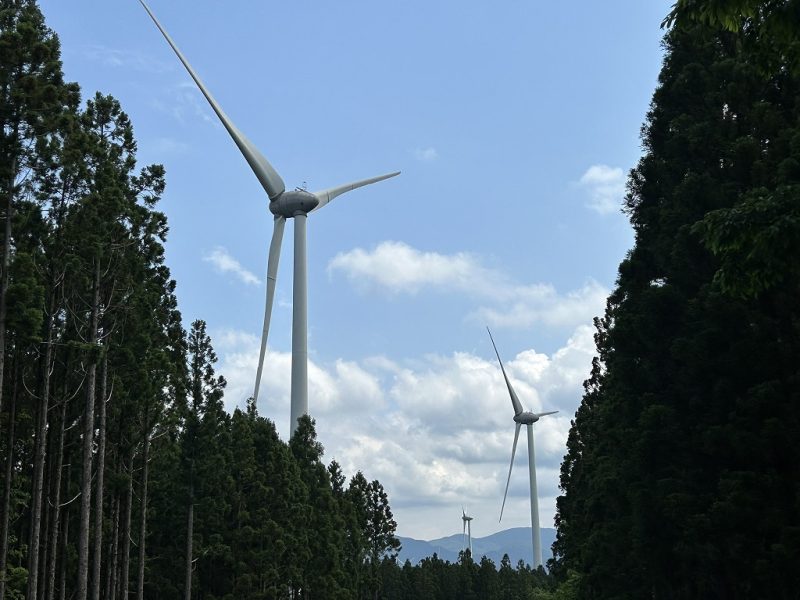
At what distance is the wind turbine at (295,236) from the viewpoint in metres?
69.0

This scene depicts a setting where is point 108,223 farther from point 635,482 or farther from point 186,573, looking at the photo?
point 186,573

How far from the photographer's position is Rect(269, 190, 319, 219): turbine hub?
254 ft

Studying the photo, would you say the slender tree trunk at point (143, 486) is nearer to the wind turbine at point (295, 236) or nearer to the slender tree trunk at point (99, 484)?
the slender tree trunk at point (99, 484)

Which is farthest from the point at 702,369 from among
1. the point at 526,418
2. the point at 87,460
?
the point at 526,418

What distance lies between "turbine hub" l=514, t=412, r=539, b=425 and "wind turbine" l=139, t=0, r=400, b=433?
124 ft

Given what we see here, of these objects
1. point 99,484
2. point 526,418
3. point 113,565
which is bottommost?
point 113,565

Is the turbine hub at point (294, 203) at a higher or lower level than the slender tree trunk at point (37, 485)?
higher

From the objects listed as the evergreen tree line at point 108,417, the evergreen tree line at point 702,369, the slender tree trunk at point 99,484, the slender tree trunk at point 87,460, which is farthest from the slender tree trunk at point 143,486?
the evergreen tree line at point 702,369

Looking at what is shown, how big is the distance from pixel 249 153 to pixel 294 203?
678cm

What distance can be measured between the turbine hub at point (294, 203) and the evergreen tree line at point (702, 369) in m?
45.6

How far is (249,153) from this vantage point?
7231cm

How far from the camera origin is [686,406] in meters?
28.8

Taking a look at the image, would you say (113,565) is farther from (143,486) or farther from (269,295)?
(269,295)

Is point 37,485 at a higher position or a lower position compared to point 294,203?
lower
